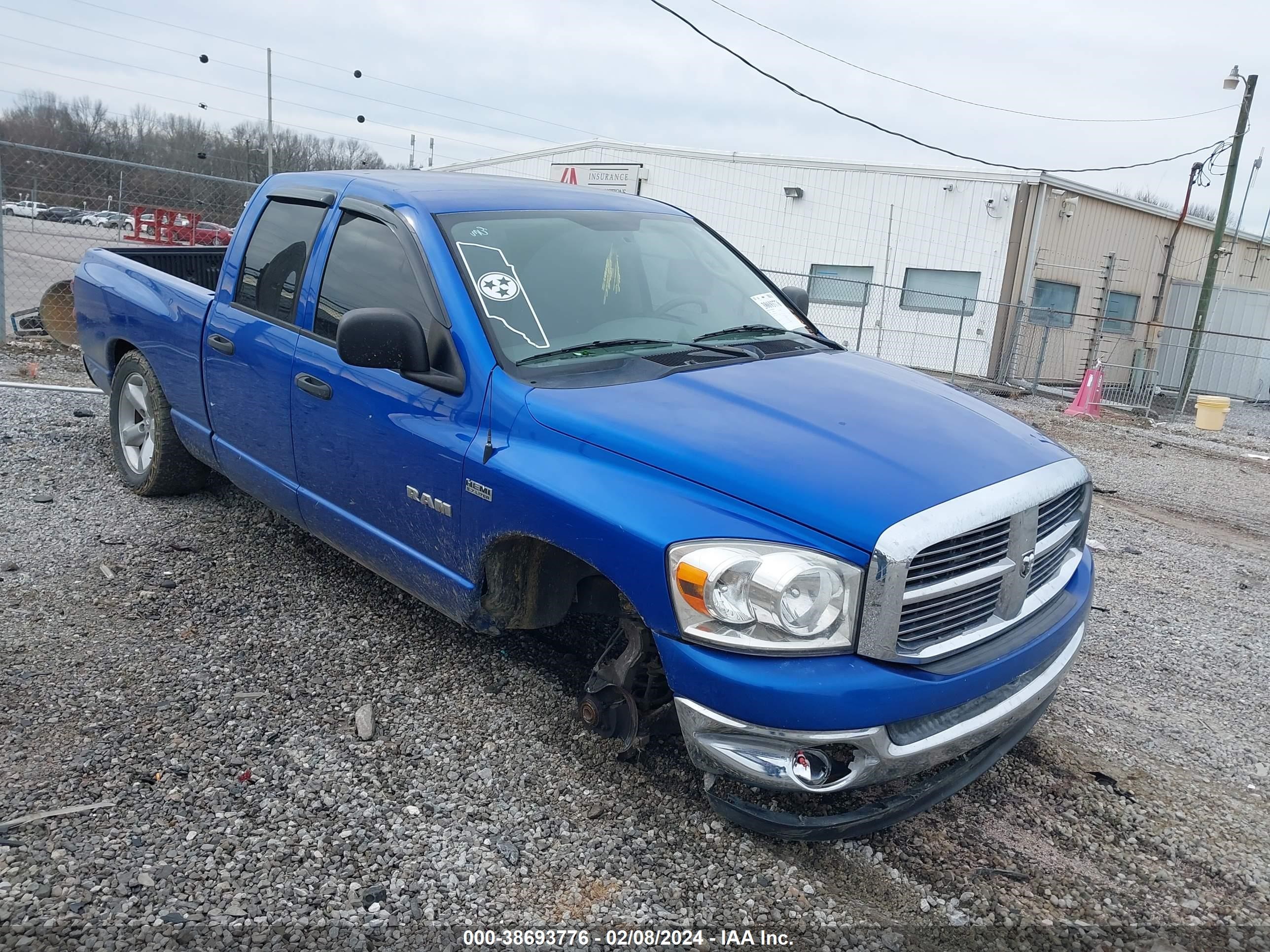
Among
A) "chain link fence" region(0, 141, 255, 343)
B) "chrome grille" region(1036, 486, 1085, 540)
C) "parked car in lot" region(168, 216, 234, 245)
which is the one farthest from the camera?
"parked car in lot" region(168, 216, 234, 245)

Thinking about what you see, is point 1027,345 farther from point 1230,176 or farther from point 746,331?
point 746,331

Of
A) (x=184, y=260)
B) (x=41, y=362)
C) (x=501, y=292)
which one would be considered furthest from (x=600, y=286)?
(x=41, y=362)

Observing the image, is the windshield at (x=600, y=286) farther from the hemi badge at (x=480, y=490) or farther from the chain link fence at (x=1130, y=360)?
the chain link fence at (x=1130, y=360)

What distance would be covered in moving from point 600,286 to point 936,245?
669 inches

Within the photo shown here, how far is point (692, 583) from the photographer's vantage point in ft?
8.05

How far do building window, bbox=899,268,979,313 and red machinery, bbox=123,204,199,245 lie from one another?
43.9 ft

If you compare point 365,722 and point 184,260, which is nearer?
point 365,722

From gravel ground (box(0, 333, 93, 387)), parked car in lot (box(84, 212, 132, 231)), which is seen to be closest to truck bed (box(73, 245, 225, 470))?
gravel ground (box(0, 333, 93, 387))

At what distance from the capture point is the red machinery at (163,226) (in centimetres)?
1563

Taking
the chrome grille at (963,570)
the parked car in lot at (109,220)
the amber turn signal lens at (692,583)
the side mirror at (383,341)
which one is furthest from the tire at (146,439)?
the parked car in lot at (109,220)

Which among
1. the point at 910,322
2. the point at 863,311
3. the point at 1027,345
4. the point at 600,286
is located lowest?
the point at 1027,345

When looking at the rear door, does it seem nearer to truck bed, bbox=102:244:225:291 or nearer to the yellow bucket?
truck bed, bbox=102:244:225:291

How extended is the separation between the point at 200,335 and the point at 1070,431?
11.3m

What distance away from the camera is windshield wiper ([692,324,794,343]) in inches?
147
